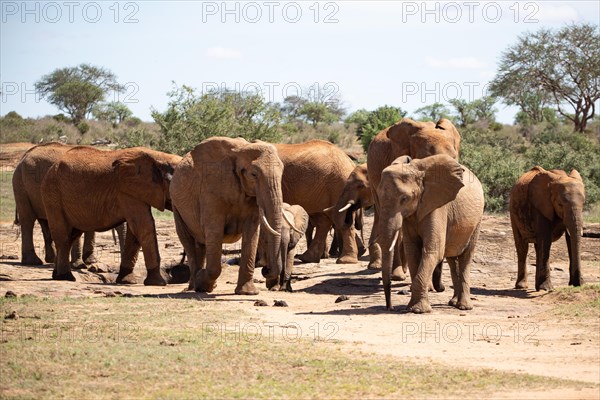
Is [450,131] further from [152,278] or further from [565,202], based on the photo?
[152,278]

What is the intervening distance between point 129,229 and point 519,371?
9116 mm

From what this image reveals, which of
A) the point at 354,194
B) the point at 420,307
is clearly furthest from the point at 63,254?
the point at 420,307

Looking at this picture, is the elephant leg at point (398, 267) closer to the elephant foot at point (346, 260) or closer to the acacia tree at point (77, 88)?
the elephant foot at point (346, 260)

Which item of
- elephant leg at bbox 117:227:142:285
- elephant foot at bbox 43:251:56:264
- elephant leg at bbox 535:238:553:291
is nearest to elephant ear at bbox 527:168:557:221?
elephant leg at bbox 535:238:553:291

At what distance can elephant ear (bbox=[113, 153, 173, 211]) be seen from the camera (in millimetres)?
17203

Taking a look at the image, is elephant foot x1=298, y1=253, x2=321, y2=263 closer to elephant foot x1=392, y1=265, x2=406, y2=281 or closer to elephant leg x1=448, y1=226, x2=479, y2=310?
elephant foot x1=392, y1=265, x2=406, y2=281

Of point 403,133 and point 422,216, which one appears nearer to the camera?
point 422,216

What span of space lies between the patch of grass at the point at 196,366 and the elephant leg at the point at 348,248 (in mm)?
7095

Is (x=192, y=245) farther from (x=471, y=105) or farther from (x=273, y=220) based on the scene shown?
(x=471, y=105)

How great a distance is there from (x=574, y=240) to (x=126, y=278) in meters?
7.10

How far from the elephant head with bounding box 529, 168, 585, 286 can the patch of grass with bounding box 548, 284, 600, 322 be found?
588 mm

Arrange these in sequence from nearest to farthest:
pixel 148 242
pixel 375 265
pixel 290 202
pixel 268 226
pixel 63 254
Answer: pixel 268 226 < pixel 148 242 < pixel 63 254 < pixel 375 265 < pixel 290 202

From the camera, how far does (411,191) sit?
13000 millimetres

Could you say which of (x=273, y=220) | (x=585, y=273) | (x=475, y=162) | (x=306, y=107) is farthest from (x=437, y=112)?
(x=273, y=220)
